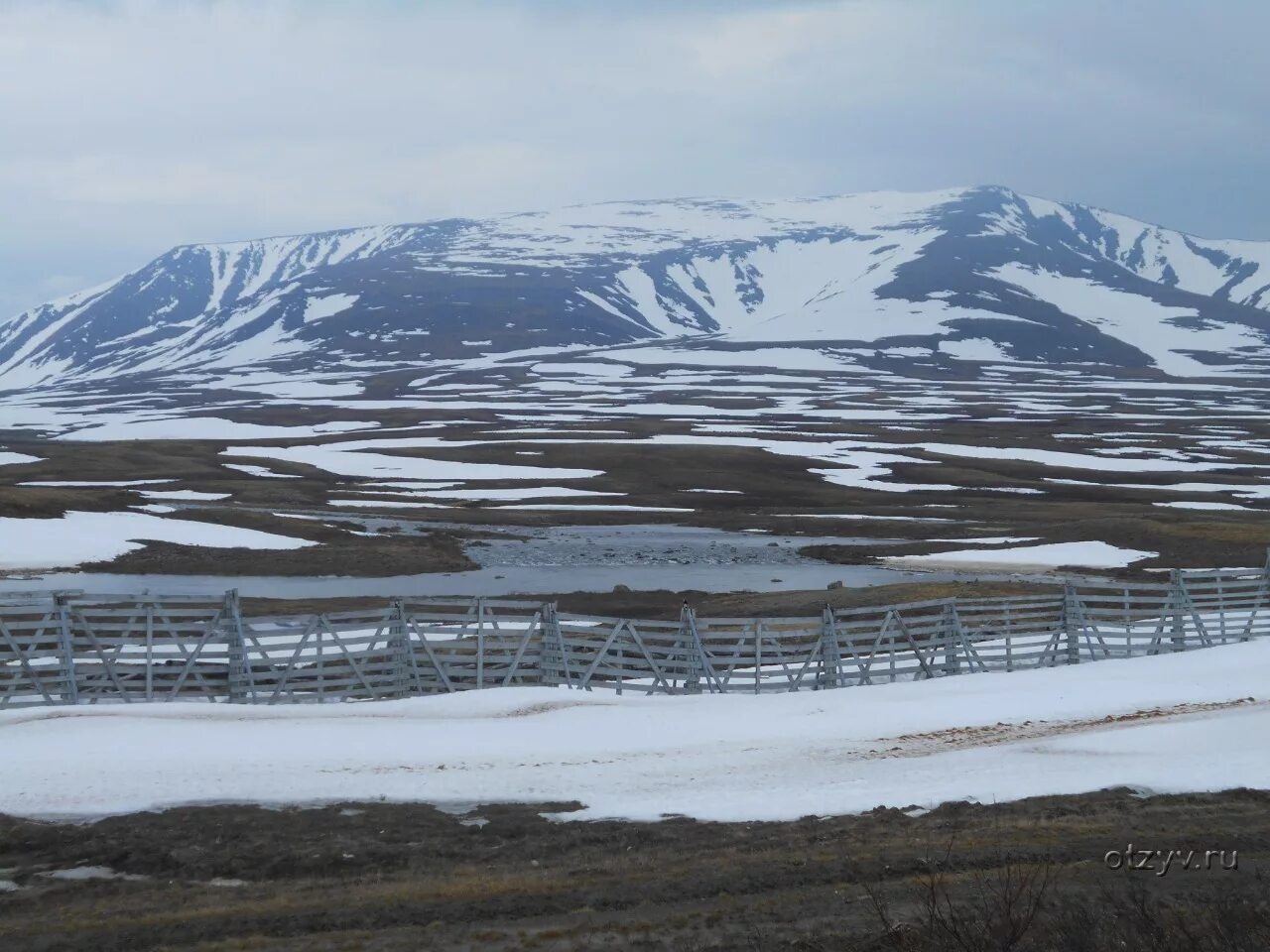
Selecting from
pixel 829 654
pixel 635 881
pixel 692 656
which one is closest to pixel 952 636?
pixel 829 654

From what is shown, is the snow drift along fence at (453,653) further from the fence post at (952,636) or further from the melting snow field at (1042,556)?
the melting snow field at (1042,556)

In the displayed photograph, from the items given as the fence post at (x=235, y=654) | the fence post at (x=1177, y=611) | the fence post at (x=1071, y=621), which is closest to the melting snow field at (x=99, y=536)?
the fence post at (x=235, y=654)

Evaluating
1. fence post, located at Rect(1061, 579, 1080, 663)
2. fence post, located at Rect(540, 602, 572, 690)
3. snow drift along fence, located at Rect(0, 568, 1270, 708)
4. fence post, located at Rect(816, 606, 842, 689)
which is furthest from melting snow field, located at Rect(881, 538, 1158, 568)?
fence post, located at Rect(540, 602, 572, 690)

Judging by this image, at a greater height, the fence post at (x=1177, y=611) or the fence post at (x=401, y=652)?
the fence post at (x=401, y=652)

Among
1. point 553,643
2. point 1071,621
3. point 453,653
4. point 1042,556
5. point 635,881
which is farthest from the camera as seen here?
point 1042,556

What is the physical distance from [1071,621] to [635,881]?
18807 millimetres

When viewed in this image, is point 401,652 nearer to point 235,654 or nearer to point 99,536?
point 235,654

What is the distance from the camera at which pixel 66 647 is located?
20.3 meters

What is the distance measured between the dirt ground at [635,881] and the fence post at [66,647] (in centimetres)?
802

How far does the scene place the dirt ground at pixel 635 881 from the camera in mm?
8914

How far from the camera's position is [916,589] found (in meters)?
38.6

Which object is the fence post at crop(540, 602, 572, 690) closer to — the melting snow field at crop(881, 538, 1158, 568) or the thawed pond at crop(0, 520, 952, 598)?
the thawed pond at crop(0, 520, 952, 598)

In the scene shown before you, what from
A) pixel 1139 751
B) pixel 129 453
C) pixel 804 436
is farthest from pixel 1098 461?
pixel 1139 751

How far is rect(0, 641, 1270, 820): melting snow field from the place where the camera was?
46.0 feet
